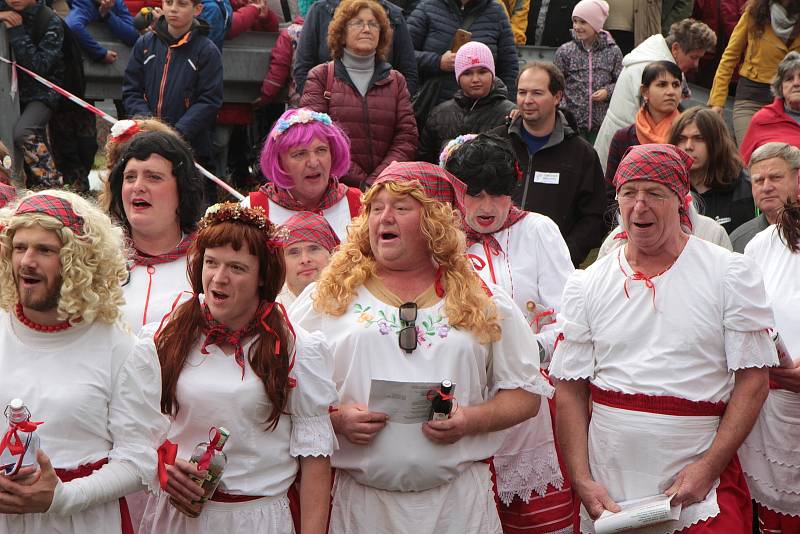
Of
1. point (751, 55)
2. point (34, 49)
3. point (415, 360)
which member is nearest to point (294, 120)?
point (415, 360)

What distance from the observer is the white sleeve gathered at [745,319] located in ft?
14.4

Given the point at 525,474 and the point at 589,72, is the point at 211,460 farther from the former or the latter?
the point at 589,72

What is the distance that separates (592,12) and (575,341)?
17.5 ft

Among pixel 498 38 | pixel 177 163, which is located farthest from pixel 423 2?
pixel 177 163

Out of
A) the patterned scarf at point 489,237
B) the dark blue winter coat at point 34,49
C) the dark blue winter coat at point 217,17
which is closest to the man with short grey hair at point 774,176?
the patterned scarf at point 489,237

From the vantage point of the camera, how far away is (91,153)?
32.4 ft

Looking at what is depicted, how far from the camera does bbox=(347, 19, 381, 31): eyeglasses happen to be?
8109 millimetres

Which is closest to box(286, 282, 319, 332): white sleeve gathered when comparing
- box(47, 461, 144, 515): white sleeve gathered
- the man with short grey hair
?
box(47, 461, 144, 515): white sleeve gathered

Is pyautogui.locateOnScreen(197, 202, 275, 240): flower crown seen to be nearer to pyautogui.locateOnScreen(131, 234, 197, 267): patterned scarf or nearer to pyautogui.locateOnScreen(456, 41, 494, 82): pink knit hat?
pyautogui.locateOnScreen(131, 234, 197, 267): patterned scarf

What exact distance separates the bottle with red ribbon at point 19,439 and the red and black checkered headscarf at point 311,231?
1896mm

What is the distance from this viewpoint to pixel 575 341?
15.3 ft

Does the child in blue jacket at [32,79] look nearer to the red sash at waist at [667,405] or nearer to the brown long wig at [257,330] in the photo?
the brown long wig at [257,330]

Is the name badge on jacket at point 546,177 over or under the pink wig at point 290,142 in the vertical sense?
under

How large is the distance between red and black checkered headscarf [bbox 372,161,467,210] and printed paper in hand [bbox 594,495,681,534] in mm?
1417
